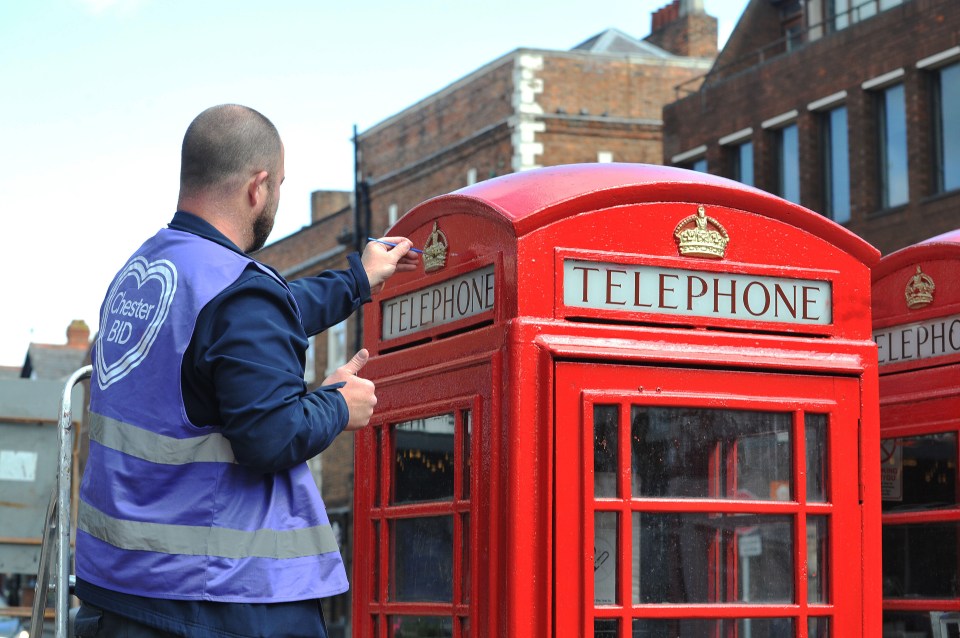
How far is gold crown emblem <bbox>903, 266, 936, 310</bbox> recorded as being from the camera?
605cm

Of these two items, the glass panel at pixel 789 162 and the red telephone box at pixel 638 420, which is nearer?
the red telephone box at pixel 638 420

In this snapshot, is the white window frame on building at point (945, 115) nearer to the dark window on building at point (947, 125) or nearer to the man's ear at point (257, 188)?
the dark window on building at point (947, 125)

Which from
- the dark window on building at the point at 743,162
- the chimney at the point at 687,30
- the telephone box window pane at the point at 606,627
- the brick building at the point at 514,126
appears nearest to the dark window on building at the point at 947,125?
the dark window on building at the point at 743,162

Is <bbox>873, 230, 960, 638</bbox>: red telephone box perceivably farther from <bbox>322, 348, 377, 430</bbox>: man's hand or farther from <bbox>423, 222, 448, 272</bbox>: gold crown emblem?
<bbox>322, 348, 377, 430</bbox>: man's hand

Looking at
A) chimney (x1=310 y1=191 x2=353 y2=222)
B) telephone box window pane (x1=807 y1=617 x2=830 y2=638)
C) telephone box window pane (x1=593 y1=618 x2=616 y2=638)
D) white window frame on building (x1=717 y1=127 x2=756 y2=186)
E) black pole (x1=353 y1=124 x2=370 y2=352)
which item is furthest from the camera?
chimney (x1=310 y1=191 x2=353 y2=222)

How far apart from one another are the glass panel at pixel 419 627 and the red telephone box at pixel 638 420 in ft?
0.05

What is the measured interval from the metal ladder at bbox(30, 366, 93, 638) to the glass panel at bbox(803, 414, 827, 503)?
2166 millimetres

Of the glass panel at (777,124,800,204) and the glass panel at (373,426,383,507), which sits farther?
the glass panel at (777,124,800,204)

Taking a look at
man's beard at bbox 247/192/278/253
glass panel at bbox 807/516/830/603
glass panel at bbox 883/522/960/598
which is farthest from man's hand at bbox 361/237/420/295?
glass panel at bbox 883/522/960/598

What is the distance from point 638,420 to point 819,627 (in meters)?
0.86

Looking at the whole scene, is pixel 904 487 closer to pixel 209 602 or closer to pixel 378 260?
pixel 378 260

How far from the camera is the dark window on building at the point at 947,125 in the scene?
23859 millimetres

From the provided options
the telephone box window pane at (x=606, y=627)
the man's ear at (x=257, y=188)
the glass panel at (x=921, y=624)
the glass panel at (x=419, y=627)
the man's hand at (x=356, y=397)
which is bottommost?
the glass panel at (x=921, y=624)

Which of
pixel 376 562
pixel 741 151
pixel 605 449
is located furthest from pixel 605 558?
pixel 741 151
